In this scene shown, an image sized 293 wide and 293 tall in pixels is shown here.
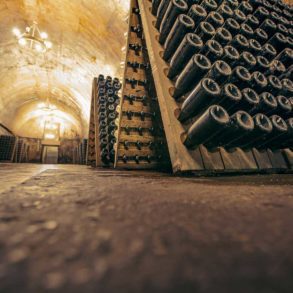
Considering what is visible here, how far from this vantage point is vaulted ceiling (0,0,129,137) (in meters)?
5.49

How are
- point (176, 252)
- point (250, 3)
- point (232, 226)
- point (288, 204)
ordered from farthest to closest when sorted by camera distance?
point (250, 3) < point (288, 204) < point (232, 226) < point (176, 252)

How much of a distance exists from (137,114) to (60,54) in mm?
7154

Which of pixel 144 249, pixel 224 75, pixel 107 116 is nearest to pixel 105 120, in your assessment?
pixel 107 116

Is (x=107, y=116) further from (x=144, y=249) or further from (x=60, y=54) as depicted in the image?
(x=60, y=54)

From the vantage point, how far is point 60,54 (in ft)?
25.6

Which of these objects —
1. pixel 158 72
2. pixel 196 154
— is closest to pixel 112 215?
pixel 196 154

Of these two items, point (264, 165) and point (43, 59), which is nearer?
point (264, 165)

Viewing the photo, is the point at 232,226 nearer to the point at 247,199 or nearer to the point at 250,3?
the point at 247,199

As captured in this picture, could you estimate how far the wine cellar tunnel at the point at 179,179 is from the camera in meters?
0.20

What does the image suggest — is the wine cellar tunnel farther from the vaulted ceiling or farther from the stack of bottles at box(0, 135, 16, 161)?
the stack of bottles at box(0, 135, 16, 161)

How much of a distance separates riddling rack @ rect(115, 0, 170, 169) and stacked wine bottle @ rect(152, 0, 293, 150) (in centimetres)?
51

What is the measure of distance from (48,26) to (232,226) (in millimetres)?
8366

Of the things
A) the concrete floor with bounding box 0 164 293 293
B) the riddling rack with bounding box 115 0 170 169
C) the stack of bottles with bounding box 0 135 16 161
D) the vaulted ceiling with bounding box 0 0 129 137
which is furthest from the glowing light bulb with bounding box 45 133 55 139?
the concrete floor with bounding box 0 164 293 293

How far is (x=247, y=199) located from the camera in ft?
1.80
